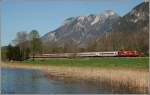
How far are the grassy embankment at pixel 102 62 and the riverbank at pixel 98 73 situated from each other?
30 millimetres

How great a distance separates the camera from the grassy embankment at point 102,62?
11.5 ft

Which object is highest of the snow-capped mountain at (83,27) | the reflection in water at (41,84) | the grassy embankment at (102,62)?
the snow-capped mountain at (83,27)

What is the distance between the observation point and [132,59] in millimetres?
3518

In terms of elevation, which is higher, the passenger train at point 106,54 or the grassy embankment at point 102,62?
the passenger train at point 106,54

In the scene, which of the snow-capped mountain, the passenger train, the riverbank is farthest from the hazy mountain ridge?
the riverbank

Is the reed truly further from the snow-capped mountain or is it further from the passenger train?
the snow-capped mountain

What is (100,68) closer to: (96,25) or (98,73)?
(98,73)

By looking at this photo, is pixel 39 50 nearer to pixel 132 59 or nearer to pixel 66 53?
pixel 66 53

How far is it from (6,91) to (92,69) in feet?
2.56

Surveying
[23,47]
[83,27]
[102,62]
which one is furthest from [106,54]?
[23,47]

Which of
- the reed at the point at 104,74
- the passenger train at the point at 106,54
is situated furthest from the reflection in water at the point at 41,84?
the passenger train at the point at 106,54

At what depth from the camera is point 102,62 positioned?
11.8ft

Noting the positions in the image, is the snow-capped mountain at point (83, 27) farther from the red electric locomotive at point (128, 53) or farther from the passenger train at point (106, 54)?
the red electric locomotive at point (128, 53)

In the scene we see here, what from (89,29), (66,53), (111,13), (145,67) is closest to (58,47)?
(66,53)
